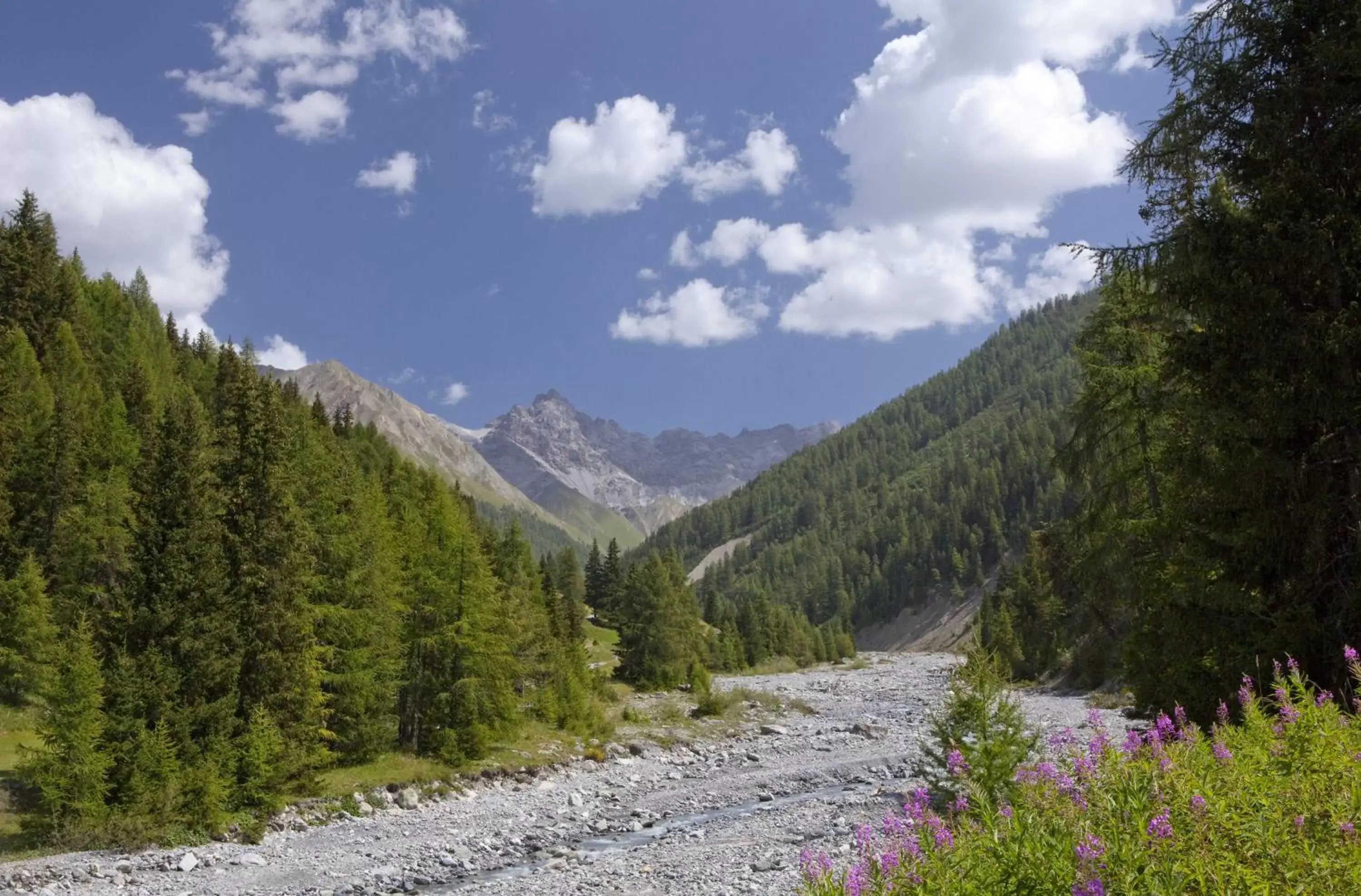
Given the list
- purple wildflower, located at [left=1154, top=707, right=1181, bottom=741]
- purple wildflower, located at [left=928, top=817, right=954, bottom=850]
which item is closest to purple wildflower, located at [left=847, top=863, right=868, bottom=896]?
purple wildflower, located at [left=928, top=817, right=954, bottom=850]

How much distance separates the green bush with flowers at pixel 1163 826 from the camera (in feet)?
13.6

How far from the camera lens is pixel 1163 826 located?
14.4ft

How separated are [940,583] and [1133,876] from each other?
196 metres

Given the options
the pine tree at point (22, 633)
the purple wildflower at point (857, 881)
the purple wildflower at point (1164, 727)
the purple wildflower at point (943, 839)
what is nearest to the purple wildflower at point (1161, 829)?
the purple wildflower at point (943, 839)

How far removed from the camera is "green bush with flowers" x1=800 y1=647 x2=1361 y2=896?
163 inches

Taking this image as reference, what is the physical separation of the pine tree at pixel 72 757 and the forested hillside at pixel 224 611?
0.19 ft

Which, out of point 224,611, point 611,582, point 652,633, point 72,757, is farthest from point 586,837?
point 611,582

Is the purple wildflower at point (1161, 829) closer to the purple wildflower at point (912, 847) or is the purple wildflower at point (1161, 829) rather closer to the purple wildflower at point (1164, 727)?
the purple wildflower at point (912, 847)

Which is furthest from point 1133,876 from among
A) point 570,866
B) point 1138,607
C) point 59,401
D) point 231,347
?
point 231,347

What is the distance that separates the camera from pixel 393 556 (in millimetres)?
38562

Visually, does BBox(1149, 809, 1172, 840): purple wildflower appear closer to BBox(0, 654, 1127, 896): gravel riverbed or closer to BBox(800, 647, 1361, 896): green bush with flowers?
BBox(800, 647, 1361, 896): green bush with flowers

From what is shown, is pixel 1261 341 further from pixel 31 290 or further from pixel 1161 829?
pixel 31 290

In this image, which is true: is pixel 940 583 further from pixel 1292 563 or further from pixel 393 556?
pixel 1292 563

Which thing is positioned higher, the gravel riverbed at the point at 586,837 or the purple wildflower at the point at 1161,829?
the purple wildflower at the point at 1161,829
